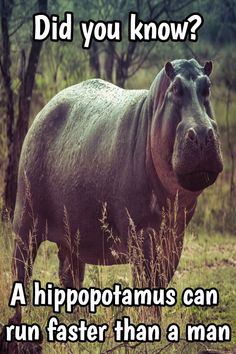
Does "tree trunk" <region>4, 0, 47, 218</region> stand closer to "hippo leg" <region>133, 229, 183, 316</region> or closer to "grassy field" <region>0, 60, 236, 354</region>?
"grassy field" <region>0, 60, 236, 354</region>

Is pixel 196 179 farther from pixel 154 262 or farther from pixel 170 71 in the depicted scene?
pixel 154 262

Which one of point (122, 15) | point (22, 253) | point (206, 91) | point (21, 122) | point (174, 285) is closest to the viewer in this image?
point (206, 91)

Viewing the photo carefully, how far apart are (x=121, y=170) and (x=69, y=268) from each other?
1.47m

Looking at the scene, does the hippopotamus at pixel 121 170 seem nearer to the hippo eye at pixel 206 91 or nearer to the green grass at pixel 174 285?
the hippo eye at pixel 206 91

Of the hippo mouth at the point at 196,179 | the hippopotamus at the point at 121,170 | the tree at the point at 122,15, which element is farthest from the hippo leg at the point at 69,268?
the tree at the point at 122,15

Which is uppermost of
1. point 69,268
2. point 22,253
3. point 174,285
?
point 22,253

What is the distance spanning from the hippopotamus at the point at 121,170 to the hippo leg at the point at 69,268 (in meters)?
0.01

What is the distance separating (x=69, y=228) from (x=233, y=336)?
1.23 meters

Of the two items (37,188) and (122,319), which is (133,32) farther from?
(122,319)

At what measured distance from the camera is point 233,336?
594 cm

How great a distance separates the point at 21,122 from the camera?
820 centimetres

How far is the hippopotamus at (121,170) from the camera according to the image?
477 cm

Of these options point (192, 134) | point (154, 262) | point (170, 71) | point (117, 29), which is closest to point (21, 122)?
point (117, 29)

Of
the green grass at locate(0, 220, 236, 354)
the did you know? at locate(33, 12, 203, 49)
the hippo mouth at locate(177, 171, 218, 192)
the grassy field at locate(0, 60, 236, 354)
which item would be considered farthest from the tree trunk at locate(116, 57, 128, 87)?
the hippo mouth at locate(177, 171, 218, 192)
